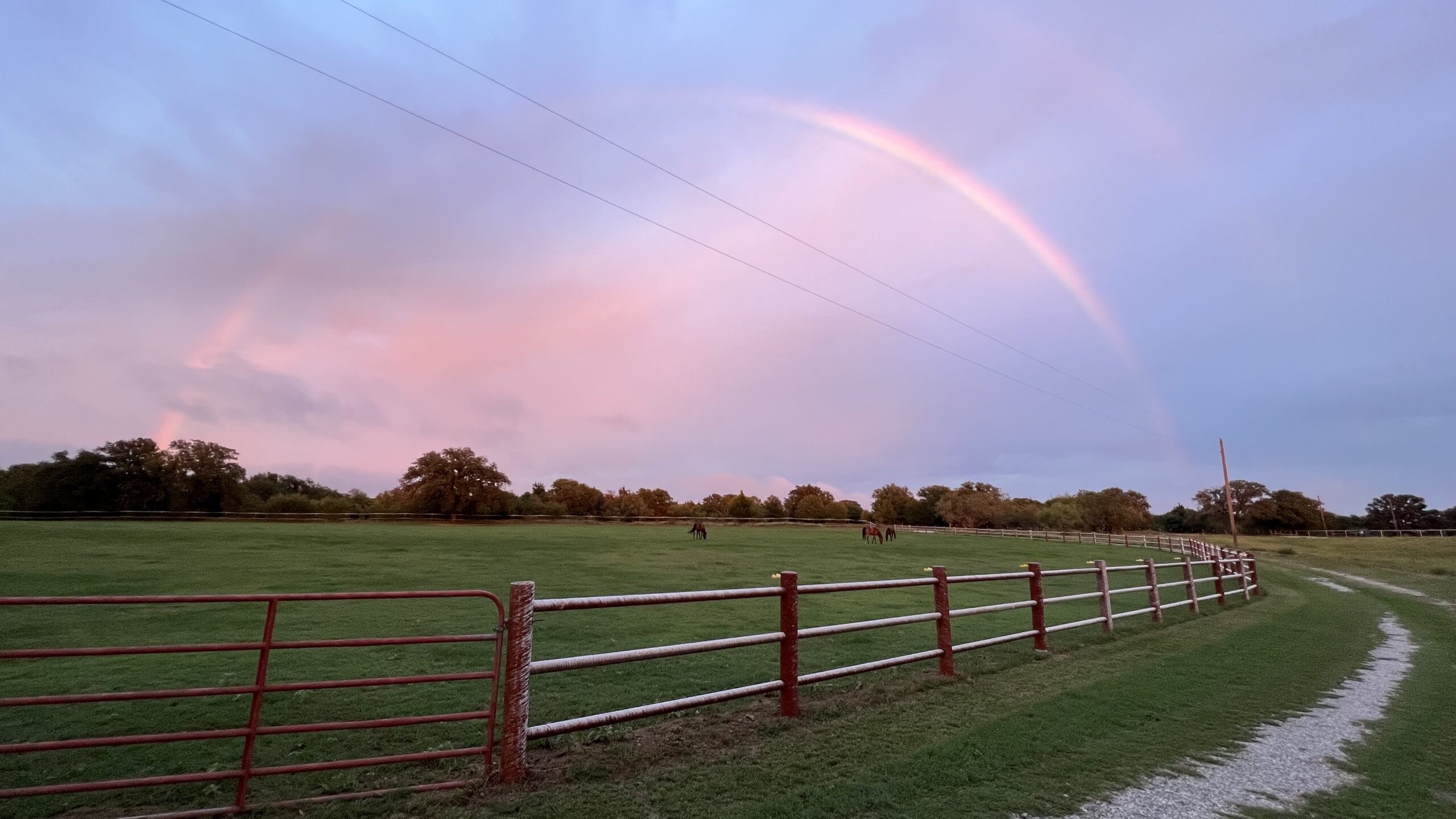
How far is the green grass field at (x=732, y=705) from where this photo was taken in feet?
13.8

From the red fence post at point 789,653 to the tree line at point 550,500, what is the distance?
66.9m

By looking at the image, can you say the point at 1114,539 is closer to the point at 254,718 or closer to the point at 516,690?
the point at 516,690

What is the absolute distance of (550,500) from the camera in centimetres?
10131

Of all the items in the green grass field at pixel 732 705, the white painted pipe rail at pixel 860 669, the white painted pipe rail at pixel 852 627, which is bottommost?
the green grass field at pixel 732 705

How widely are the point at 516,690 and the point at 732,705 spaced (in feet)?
9.16

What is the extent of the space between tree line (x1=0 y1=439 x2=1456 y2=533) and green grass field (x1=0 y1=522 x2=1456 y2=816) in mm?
59514

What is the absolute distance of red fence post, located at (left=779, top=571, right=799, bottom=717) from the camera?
230 inches

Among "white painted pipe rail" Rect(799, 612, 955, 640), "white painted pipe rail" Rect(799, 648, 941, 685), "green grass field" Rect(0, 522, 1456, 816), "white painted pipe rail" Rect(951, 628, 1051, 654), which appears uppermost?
"white painted pipe rail" Rect(799, 612, 955, 640)

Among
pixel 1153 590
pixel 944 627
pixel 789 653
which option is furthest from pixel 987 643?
pixel 1153 590

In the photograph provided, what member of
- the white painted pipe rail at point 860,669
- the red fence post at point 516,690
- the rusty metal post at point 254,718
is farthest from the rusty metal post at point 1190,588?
the rusty metal post at point 254,718

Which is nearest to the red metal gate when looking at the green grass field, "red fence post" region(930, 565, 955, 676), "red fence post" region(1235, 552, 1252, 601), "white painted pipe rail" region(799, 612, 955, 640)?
the green grass field

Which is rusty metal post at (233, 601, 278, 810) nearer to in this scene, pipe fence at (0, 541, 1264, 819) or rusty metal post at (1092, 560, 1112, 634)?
pipe fence at (0, 541, 1264, 819)

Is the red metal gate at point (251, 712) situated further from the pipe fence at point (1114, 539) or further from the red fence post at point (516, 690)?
the pipe fence at point (1114, 539)

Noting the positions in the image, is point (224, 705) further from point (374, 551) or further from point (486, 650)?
point (374, 551)
